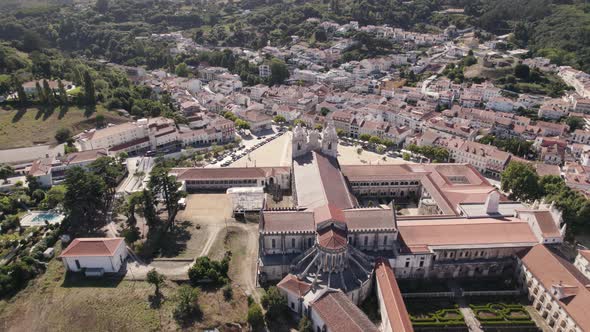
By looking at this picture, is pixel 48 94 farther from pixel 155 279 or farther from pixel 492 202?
pixel 492 202

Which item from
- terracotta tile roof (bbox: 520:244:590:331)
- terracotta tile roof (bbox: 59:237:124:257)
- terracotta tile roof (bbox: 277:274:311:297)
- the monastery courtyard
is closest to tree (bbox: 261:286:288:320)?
terracotta tile roof (bbox: 277:274:311:297)

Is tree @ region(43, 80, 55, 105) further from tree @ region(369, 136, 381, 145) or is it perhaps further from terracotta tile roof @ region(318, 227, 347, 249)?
terracotta tile roof @ region(318, 227, 347, 249)

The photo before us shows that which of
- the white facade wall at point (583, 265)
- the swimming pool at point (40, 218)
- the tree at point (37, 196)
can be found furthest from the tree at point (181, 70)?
the white facade wall at point (583, 265)

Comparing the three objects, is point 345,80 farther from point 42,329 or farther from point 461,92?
point 42,329

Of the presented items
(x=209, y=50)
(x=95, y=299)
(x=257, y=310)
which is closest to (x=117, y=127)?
(x=95, y=299)

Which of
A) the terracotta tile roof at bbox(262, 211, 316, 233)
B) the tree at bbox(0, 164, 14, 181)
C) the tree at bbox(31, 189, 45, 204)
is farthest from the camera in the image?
the tree at bbox(0, 164, 14, 181)

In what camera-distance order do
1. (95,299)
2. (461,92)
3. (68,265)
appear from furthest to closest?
(461,92)
(68,265)
(95,299)

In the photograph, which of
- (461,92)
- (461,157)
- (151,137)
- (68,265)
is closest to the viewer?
(68,265)

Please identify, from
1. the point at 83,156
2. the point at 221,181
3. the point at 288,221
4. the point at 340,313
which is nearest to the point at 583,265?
the point at 340,313
